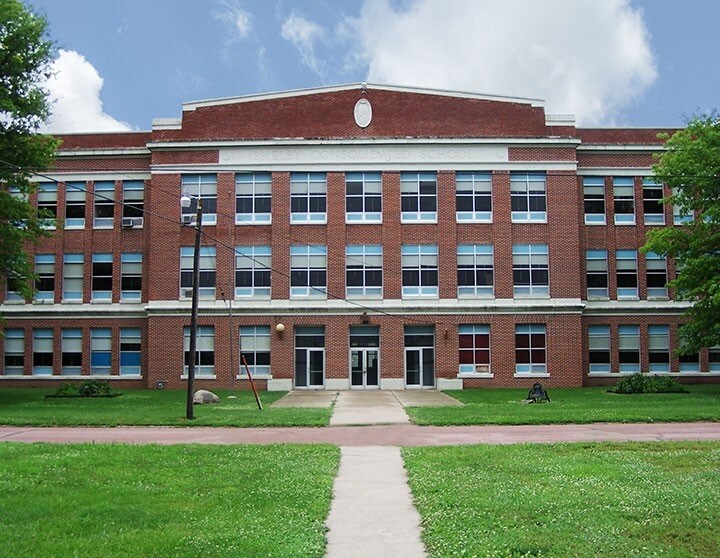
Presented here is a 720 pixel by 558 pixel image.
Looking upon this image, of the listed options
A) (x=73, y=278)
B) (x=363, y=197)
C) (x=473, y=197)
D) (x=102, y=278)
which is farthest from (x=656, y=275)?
(x=73, y=278)

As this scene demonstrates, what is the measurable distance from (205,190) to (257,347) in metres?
8.85

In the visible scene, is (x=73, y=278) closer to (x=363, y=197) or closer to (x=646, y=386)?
(x=363, y=197)

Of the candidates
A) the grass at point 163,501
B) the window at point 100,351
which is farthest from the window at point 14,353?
the grass at point 163,501

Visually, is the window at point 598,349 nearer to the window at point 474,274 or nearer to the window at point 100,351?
the window at point 474,274

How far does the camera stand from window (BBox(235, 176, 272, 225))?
135 ft

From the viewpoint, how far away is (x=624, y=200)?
1684 inches

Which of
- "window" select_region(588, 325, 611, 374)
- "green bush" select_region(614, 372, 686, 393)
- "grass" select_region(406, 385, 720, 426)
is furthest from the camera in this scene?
"window" select_region(588, 325, 611, 374)

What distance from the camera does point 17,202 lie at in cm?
3084

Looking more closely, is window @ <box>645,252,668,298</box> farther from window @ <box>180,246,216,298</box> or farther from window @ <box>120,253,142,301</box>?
window @ <box>120,253,142,301</box>

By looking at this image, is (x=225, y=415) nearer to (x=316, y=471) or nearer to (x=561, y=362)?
(x=316, y=471)

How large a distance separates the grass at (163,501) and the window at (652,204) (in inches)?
1285

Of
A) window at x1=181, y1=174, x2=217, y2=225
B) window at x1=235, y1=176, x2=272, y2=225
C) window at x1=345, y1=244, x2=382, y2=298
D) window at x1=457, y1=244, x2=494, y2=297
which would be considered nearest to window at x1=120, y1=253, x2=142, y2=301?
window at x1=181, y1=174, x2=217, y2=225

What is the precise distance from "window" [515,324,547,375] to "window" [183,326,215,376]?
52.2 ft

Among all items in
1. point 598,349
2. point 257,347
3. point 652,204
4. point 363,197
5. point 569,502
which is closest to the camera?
point 569,502
